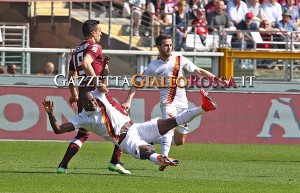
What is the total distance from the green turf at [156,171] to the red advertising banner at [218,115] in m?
0.90

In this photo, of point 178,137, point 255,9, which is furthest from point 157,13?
point 178,137

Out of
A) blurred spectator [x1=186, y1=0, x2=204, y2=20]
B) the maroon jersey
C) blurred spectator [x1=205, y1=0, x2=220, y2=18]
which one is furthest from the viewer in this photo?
blurred spectator [x1=205, y1=0, x2=220, y2=18]

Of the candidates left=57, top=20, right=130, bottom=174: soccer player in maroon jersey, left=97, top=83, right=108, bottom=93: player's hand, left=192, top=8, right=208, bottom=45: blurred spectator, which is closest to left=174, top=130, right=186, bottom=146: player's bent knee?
left=57, top=20, right=130, bottom=174: soccer player in maroon jersey

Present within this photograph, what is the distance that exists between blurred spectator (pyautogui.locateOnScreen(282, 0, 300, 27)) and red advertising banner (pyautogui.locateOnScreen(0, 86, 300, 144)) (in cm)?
719

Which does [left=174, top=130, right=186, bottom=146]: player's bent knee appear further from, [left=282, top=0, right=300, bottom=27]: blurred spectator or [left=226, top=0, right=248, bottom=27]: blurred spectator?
[left=282, top=0, right=300, bottom=27]: blurred spectator

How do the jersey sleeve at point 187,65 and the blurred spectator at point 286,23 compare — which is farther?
the blurred spectator at point 286,23

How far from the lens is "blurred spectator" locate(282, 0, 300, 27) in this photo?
31719mm

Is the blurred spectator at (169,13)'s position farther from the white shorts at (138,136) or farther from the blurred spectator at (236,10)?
the white shorts at (138,136)

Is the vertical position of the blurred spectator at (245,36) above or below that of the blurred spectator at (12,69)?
above

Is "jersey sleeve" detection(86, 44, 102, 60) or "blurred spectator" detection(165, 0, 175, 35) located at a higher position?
"blurred spectator" detection(165, 0, 175, 35)

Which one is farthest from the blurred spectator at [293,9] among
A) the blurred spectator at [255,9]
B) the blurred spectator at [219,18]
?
the blurred spectator at [219,18]

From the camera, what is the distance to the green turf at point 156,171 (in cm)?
1317

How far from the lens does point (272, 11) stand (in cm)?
3159

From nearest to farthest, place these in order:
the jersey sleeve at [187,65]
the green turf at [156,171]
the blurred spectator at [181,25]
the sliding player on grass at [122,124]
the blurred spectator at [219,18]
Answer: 1. the green turf at [156,171]
2. the sliding player on grass at [122,124]
3. the jersey sleeve at [187,65]
4. the blurred spectator at [181,25]
5. the blurred spectator at [219,18]
